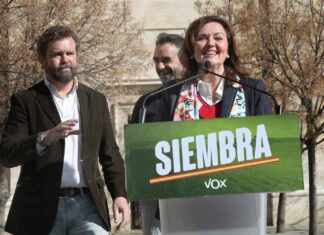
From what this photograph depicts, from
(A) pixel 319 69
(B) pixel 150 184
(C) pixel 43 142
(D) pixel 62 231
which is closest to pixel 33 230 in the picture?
(D) pixel 62 231

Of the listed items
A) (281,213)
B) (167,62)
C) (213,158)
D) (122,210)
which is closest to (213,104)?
(213,158)

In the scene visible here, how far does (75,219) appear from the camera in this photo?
12.9 ft

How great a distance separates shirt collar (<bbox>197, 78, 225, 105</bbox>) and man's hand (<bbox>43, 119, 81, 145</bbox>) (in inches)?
21.3

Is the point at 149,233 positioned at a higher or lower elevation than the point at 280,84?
lower

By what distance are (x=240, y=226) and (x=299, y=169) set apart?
Answer: 30cm

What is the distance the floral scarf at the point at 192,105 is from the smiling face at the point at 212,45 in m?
0.12

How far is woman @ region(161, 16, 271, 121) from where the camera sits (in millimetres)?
3352

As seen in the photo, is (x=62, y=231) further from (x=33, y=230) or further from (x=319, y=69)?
(x=319, y=69)

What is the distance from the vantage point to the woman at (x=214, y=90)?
3.35m

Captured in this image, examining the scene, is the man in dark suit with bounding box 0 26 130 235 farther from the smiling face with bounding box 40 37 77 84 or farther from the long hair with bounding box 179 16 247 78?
the long hair with bounding box 179 16 247 78

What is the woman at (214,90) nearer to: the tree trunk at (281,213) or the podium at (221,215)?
the podium at (221,215)

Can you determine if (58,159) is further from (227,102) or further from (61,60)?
(227,102)

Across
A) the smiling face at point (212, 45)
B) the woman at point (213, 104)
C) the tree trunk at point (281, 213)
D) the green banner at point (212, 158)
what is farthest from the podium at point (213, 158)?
the tree trunk at point (281, 213)

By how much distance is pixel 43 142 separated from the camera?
369 centimetres
